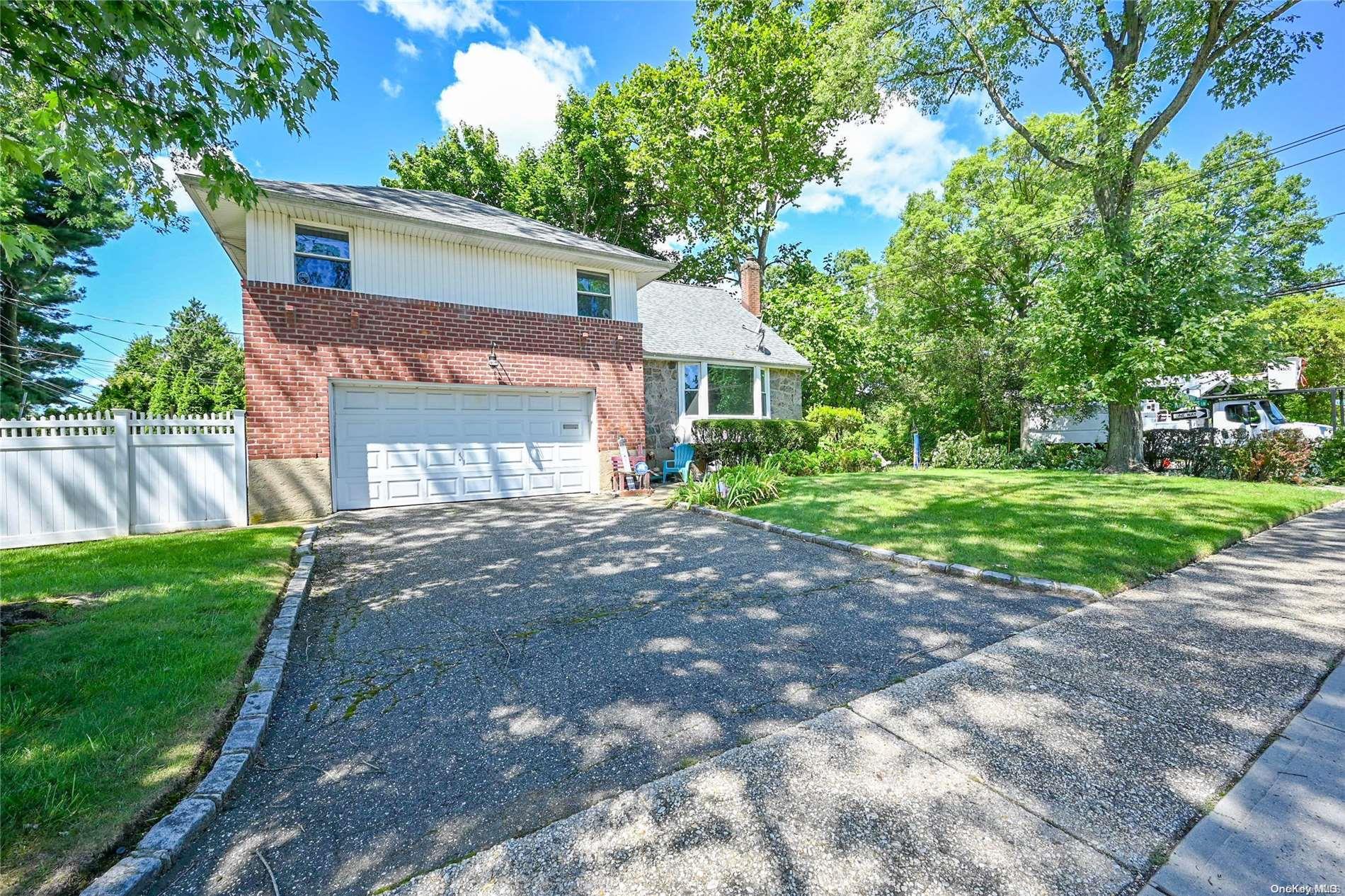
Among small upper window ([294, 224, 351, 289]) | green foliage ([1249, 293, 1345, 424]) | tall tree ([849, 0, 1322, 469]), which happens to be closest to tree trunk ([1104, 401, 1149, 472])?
tall tree ([849, 0, 1322, 469])

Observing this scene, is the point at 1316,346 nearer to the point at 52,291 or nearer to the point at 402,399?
the point at 402,399

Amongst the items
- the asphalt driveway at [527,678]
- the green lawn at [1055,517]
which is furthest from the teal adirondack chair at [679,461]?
the asphalt driveway at [527,678]

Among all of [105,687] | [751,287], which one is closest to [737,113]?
[751,287]

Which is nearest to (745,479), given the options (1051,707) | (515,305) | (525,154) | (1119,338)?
(515,305)

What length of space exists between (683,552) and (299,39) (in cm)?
547

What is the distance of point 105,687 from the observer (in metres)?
2.90

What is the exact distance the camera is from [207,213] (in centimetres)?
895

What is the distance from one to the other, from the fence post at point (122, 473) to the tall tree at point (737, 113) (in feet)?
70.1

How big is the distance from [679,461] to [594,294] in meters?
4.68

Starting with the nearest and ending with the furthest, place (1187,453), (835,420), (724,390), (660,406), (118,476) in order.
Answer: (118,476)
(1187,453)
(660,406)
(724,390)
(835,420)

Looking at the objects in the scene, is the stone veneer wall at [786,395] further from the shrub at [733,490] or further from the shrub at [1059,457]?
the shrub at [733,490]

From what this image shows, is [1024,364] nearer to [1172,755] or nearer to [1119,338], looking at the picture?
[1119,338]

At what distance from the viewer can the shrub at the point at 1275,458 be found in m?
11.2

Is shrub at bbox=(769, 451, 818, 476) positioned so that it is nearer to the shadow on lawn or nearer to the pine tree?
the shadow on lawn
